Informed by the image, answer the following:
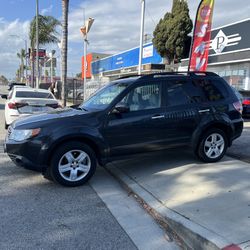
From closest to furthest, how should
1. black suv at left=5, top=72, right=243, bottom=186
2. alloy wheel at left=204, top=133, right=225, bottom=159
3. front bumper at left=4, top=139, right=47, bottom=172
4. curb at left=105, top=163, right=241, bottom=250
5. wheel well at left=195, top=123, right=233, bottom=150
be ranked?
curb at left=105, top=163, right=241, bottom=250
front bumper at left=4, top=139, right=47, bottom=172
black suv at left=5, top=72, right=243, bottom=186
wheel well at left=195, top=123, right=233, bottom=150
alloy wheel at left=204, top=133, right=225, bottom=159

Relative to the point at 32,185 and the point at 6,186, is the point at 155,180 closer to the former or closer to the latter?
the point at 32,185

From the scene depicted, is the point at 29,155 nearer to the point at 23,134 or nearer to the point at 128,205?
the point at 23,134

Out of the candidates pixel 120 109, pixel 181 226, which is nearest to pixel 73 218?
pixel 181 226

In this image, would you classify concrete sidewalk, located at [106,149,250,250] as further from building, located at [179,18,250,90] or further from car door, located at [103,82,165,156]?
building, located at [179,18,250,90]

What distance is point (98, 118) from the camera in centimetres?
568

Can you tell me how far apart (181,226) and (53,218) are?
169cm

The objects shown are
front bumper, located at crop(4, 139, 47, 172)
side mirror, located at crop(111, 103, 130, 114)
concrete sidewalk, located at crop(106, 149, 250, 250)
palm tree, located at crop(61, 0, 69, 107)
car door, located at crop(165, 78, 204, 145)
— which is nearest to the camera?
concrete sidewalk, located at crop(106, 149, 250, 250)

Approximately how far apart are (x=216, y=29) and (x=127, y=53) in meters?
17.5

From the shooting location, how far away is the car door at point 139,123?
577 centimetres

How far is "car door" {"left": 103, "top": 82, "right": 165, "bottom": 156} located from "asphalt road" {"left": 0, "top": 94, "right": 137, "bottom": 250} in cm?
98

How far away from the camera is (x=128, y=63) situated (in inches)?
1555

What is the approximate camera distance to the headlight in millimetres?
5358

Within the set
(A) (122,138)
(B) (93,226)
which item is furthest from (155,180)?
(B) (93,226)

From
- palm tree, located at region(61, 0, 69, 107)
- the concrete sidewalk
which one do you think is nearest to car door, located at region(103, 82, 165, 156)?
the concrete sidewalk
